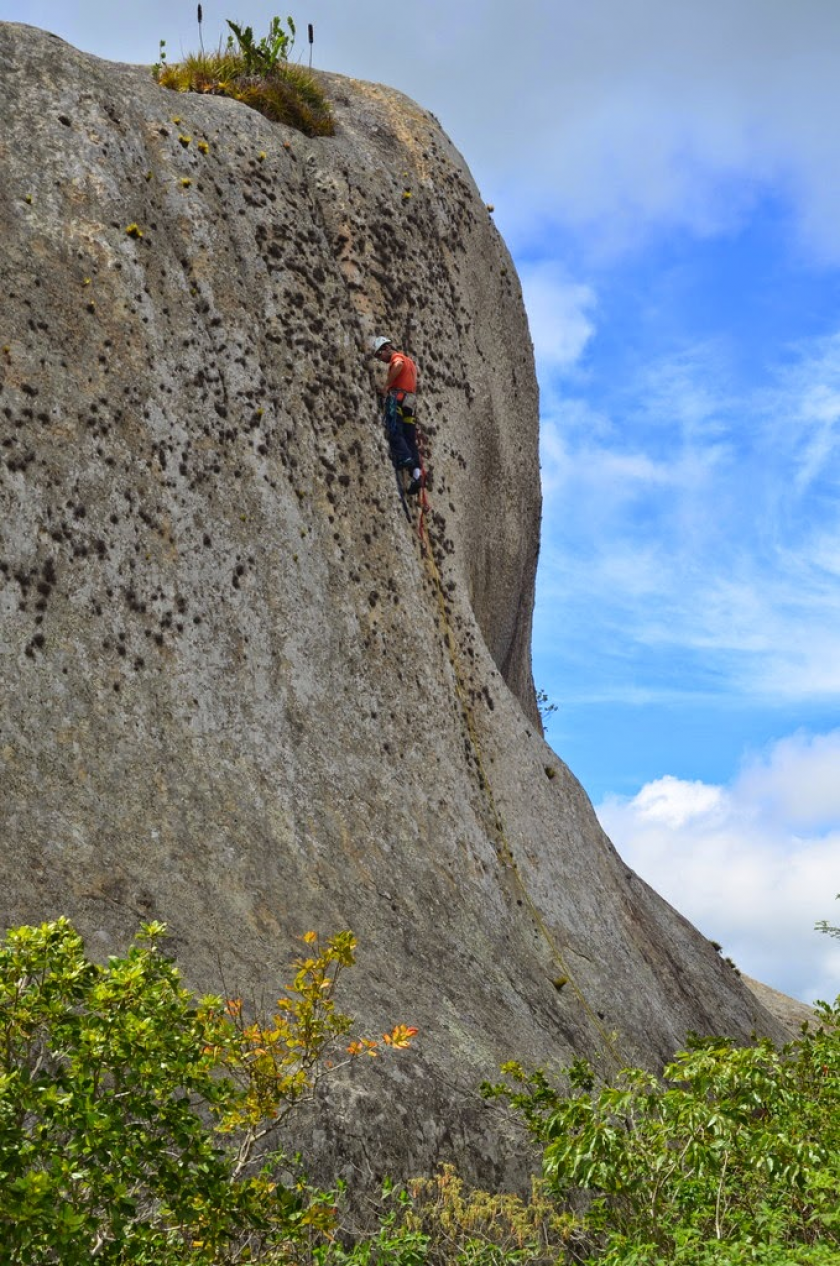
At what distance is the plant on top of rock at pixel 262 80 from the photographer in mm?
26156

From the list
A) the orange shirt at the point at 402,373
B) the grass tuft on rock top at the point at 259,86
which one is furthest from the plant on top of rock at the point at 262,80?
the orange shirt at the point at 402,373

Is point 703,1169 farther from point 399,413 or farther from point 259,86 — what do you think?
point 259,86

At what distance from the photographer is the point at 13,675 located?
15.9 m

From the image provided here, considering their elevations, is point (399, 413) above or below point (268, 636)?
above

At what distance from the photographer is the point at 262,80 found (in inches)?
1053

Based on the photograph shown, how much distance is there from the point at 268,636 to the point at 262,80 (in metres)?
13.7

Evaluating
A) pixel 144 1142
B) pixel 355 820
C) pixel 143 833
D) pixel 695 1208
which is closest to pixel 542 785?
pixel 355 820

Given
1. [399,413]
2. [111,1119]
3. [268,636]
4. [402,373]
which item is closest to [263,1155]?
[111,1119]

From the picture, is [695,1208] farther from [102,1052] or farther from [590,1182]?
[102,1052]

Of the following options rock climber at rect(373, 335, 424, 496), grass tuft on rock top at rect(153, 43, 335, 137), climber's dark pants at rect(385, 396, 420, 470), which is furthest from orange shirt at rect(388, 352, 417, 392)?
grass tuft on rock top at rect(153, 43, 335, 137)

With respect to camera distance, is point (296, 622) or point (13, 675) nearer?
point (13, 675)

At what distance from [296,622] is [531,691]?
1474 centimetres

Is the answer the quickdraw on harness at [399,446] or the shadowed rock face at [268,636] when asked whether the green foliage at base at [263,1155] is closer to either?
the shadowed rock face at [268,636]

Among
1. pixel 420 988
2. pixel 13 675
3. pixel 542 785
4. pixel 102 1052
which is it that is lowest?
pixel 102 1052
